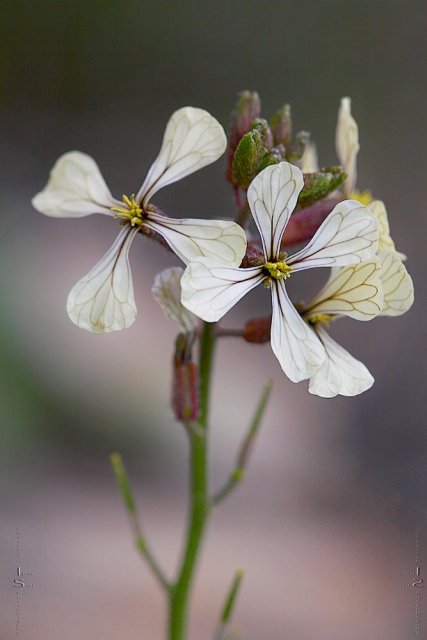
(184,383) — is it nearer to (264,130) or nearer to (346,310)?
(346,310)

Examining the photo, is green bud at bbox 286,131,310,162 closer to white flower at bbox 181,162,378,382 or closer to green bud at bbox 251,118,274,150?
green bud at bbox 251,118,274,150

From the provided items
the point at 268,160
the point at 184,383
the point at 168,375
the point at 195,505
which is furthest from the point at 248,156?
the point at 168,375

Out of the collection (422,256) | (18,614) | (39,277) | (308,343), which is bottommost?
(18,614)

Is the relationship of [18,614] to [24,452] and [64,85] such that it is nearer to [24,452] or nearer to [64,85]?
[24,452]

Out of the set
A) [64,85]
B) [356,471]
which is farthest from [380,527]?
[64,85]

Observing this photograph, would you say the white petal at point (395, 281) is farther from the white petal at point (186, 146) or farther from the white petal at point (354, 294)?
the white petal at point (186, 146)
